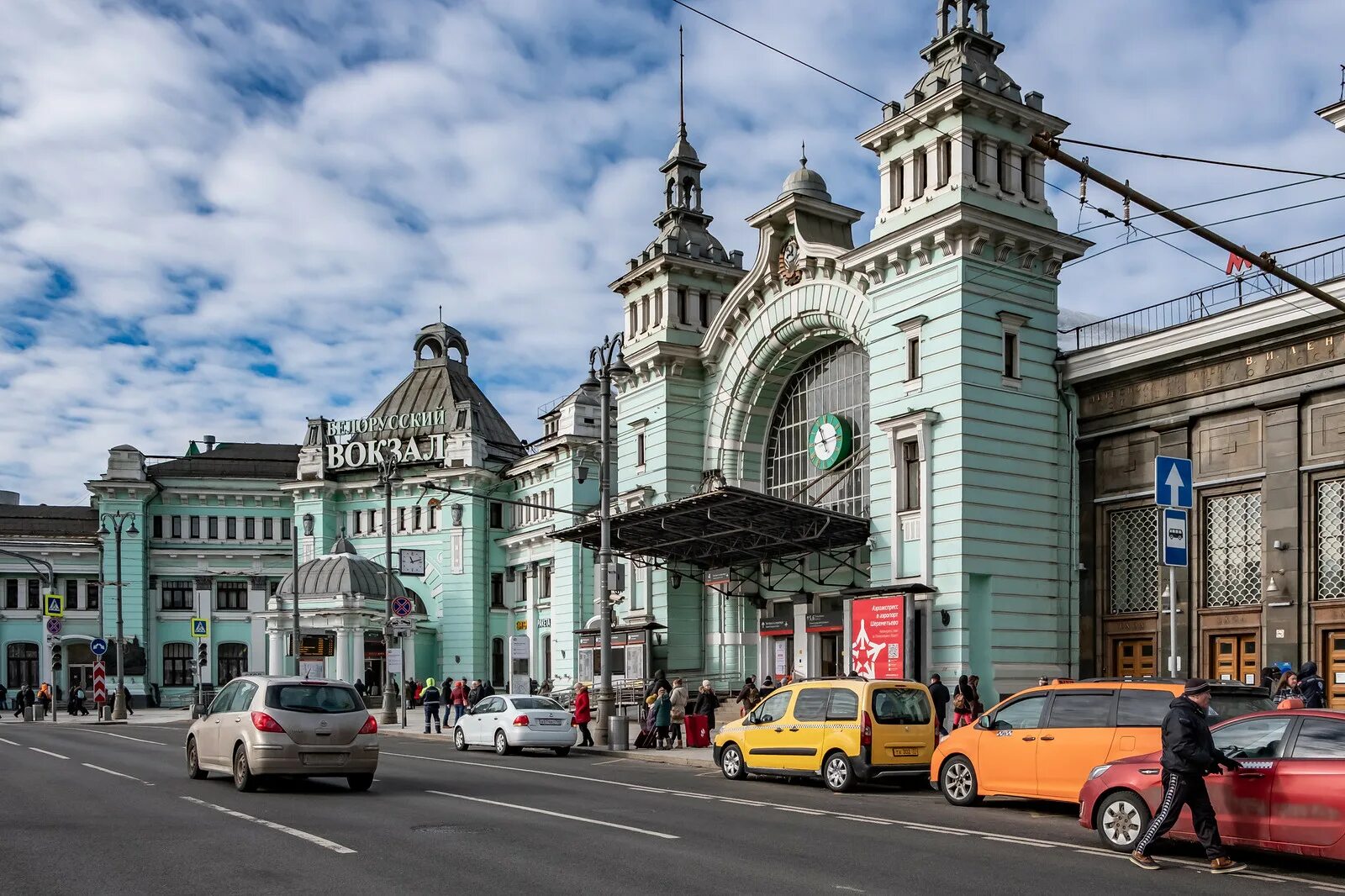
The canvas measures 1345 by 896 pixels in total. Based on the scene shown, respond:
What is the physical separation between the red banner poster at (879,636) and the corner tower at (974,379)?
671 mm

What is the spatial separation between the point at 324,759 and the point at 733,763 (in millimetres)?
7573

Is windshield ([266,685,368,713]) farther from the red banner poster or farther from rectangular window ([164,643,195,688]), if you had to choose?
rectangular window ([164,643,195,688])

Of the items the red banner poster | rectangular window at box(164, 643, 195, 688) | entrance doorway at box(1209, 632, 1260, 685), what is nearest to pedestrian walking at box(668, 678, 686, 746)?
the red banner poster

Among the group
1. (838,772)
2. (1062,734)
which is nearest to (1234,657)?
(838,772)

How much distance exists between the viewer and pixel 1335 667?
2523 centimetres

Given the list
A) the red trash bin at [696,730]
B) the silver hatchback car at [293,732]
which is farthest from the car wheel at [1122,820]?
the red trash bin at [696,730]

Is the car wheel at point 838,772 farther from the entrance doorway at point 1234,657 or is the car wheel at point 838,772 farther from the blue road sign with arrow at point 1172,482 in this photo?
the entrance doorway at point 1234,657

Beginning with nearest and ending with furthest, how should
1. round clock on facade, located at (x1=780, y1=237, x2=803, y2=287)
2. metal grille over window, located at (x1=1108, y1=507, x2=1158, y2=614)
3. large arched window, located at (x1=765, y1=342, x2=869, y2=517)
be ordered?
metal grille over window, located at (x1=1108, y1=507, x2=1158, y2=614), large arched window, located at (x1=765, y1=342, x2=869, y2=517), round clock on facade, located at (x1=780, y1=237, x2=803, y2=287)

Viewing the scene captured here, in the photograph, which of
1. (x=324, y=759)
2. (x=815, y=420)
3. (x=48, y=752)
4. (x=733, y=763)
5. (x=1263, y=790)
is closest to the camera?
(x=1263, y=790)

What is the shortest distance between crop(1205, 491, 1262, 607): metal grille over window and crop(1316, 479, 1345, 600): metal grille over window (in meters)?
1.26

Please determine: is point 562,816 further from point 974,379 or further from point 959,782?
point 974,379

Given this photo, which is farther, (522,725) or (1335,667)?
(522,725)

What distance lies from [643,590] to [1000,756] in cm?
2525

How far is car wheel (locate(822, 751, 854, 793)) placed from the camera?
19.8 meters
